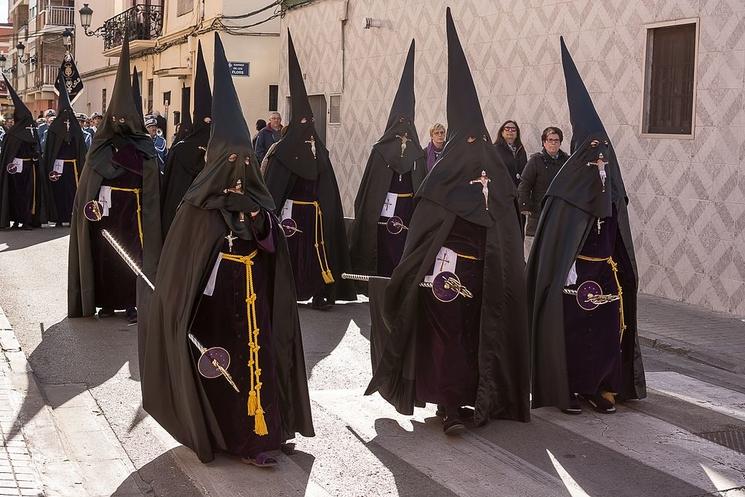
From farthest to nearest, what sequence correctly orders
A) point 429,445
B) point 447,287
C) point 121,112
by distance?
point 121,112, point 447,287, point 429,445

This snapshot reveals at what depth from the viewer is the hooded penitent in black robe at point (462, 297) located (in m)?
7.12

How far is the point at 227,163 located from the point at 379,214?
638cm

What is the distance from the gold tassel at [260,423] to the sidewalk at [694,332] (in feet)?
16.3

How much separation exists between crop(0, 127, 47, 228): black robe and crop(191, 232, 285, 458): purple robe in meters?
14.7

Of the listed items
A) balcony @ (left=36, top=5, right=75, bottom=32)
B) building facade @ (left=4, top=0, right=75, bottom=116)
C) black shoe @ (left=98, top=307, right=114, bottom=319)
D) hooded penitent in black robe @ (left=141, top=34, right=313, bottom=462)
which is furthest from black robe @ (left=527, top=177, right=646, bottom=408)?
balcony @ (left=36, top=5, right=75, bottom=32)

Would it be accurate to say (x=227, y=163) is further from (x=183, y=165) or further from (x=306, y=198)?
(x=183, y=165)

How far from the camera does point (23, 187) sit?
66.3ft

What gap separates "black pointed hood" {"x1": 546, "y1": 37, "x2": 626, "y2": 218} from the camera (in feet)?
25.1

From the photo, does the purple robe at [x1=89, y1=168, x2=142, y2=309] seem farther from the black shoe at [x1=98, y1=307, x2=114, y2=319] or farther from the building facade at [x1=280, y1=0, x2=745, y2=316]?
the building facade at [x1=280, y1=0, x2=745, y2=316]

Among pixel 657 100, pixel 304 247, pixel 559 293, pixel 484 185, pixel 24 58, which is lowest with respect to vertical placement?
pixel 304 247

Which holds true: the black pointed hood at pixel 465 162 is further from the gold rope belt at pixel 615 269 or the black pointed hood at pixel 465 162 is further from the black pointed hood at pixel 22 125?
the black pointed hood at pixel 22 125

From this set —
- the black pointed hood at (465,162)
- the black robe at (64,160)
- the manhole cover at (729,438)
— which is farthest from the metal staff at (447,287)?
the black robe at (64,160)

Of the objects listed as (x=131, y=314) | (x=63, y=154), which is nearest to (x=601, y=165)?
(x=131, y=314)

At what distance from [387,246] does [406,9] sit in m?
8.04
